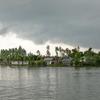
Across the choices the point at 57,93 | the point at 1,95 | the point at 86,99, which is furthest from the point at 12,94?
the point at 86,99

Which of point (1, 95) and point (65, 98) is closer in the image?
point (65, 98)

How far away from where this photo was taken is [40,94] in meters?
51.4

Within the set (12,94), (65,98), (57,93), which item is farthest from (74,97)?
(12,94)

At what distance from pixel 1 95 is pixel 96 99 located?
1319 cm

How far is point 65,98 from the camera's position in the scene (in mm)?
46406

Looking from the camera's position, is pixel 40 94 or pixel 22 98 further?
pixel 40 94

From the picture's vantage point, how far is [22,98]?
46.8 meters

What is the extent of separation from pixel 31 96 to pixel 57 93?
4804 millimetres

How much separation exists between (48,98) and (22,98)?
335 cm

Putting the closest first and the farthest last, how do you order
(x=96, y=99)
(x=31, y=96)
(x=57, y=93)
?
1. (x=96, y=99)
2. (x=31, y=96)
3. (x=57, y=93)

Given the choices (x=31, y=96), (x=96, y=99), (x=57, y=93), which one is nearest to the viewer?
(x=96, y=99)

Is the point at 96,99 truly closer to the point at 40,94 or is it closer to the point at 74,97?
the point at 74,97

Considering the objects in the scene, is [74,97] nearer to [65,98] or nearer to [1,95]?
[65,98]

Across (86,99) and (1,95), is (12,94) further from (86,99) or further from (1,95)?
(86,99)
